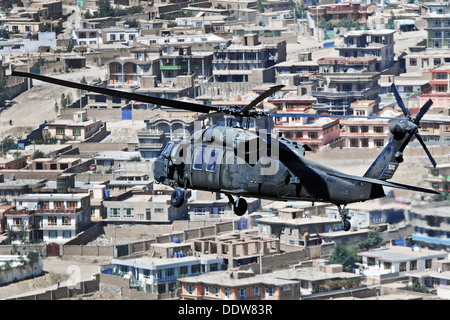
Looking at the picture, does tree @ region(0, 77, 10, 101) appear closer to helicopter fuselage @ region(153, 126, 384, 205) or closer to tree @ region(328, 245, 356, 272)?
tree @ region(328, 245, 356, 272)

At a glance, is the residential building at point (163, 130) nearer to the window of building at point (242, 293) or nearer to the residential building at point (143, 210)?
the residential building at point (143, 210)

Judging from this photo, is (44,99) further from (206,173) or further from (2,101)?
(206,173)

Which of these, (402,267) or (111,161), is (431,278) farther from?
(111,161)

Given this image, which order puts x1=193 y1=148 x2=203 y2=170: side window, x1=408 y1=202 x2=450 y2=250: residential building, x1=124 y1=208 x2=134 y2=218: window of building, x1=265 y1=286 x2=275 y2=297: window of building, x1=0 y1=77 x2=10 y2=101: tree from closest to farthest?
x1=193 y1=148 x2=203 y2=170: side window < x1=265 y1=286 x2=275 y2=297: window of building < x1=408 y1=202 x2=450 y2=250: residential building < x1=124 y1=208 x2=134 y2=218: window of building < x1=0 y1=77 x2=10 y2=101: tree

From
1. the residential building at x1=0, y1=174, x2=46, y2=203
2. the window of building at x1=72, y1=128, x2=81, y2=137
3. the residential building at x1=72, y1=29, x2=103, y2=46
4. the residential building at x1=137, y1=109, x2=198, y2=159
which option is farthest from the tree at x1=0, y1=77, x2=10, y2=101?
the residential building at x1=0, y1=174, x2=46, y2=203
